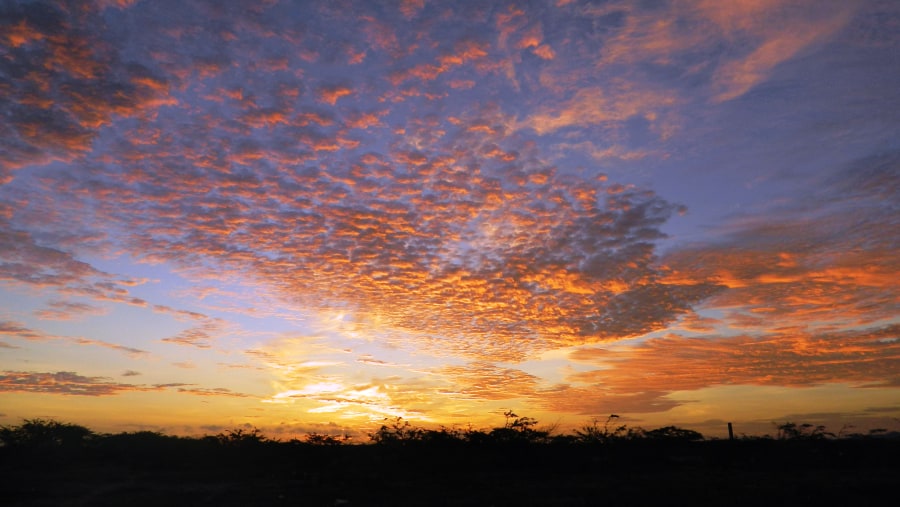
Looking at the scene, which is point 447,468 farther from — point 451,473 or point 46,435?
point 46,435

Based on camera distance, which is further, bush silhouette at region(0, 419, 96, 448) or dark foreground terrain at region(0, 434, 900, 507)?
bush silhouette at region(0, 419, 96, 448)

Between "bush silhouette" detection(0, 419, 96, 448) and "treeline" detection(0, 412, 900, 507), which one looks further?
"bush silhouette" detection(0, 419, 96, 448)

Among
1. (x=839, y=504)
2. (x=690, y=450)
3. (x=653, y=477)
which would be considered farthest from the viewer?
(x=690, y=450)

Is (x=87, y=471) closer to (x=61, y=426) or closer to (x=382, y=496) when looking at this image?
(x=61, y=426)

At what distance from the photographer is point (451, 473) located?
72.6 ft

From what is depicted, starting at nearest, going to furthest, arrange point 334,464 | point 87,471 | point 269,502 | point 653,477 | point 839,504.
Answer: point 839,504 < point 269,502 < point 653,477 < point 87,471 < point 334,464

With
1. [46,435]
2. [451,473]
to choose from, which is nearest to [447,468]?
[451,473]

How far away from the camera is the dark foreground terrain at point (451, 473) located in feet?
52.5

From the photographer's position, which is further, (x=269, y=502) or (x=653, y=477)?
(x=653, y=477)

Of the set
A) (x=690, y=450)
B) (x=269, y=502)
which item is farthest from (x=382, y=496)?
(x=690, y=450)

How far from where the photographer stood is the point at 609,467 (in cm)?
2292

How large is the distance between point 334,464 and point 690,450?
1711 cm

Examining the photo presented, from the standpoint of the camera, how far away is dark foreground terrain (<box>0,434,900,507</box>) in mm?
15992

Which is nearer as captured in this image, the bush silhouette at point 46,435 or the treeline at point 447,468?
the treeline at point 447,468
